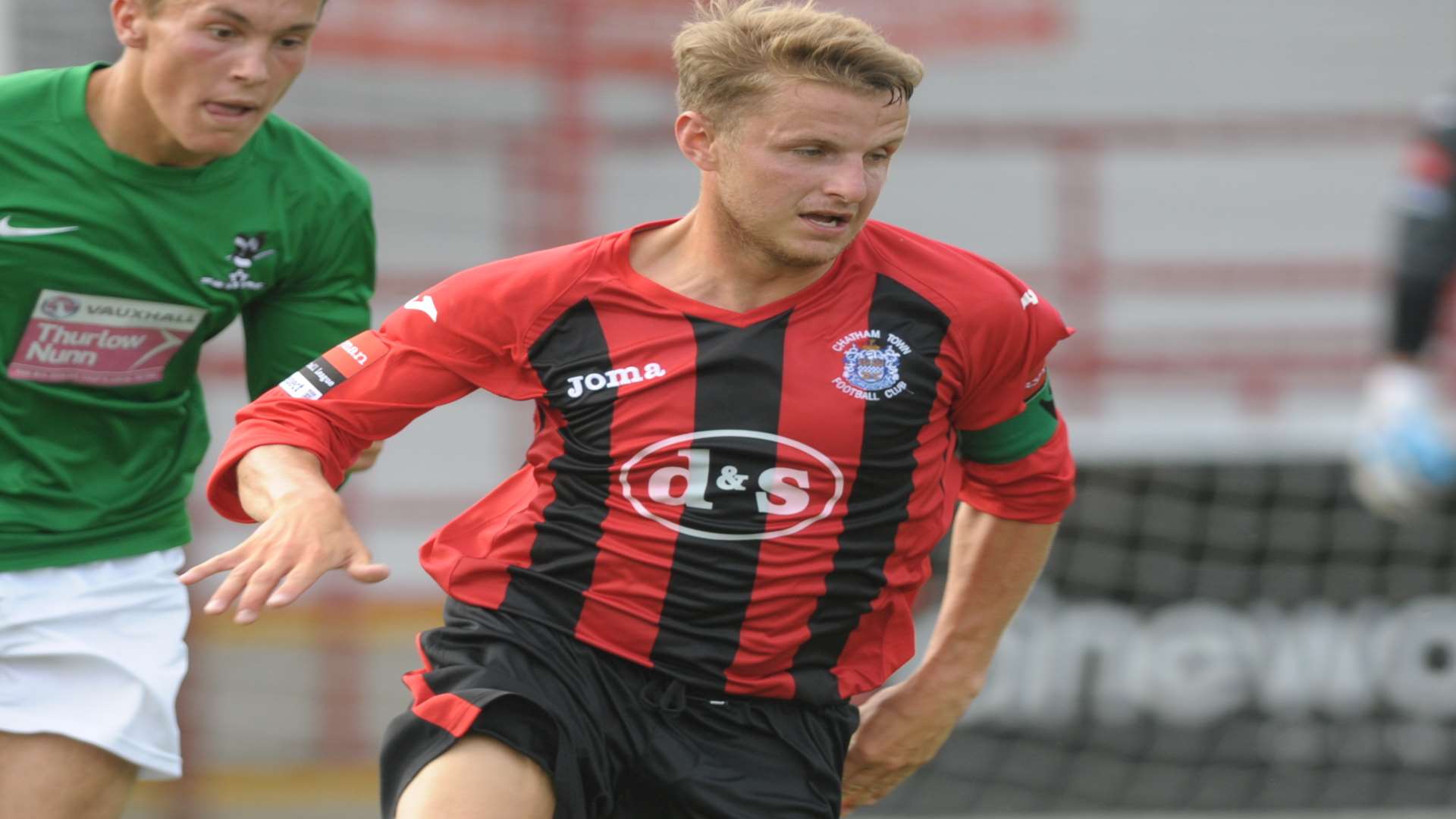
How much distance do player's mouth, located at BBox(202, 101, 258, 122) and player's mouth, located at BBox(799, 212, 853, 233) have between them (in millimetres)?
1004

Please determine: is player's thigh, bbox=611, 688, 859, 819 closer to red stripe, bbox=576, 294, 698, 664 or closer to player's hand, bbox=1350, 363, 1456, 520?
red stripe, bbox=576, 294, 698, 664

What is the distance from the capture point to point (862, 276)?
282 cm

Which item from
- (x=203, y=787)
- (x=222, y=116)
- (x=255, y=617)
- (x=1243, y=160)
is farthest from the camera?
(x=1243, y=160)

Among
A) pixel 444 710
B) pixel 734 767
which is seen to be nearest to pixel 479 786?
pixel 444 710

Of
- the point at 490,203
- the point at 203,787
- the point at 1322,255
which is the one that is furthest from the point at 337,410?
the point at 1322,255

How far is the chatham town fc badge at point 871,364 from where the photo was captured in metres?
2.74

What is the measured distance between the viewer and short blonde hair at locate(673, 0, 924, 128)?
264 cm

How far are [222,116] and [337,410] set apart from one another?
2.21ft

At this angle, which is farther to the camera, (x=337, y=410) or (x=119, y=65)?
(x=119, y=65)

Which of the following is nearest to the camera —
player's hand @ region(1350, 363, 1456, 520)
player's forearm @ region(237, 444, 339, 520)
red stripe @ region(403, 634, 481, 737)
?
player's forearm @ region(237, 444, 339, 520)

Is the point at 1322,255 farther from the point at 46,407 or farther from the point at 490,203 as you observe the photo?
the point at 46,407

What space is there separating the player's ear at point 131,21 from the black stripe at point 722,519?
45.6 inches

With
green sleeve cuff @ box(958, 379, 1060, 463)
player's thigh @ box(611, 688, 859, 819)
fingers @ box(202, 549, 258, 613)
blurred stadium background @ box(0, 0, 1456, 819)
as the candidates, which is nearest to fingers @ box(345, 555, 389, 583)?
fingers @ box(202, 549, 258, 613)

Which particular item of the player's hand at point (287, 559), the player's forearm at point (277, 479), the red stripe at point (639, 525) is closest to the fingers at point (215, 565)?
the player's hand at point (287, 559)
